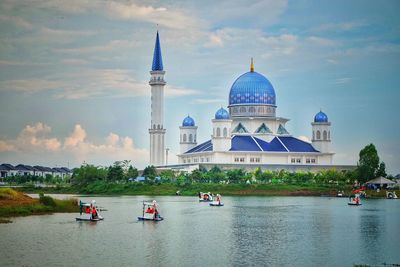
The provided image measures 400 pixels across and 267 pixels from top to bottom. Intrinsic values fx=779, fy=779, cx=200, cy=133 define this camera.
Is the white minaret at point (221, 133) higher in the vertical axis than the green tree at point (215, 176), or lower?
higher

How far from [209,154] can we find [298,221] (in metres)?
73.9

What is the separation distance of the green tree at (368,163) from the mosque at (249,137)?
74.8 feet

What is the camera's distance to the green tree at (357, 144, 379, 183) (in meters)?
115

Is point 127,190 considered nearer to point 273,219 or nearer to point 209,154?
point 209,154

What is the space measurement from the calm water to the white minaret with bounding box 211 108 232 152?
63422 millimetres

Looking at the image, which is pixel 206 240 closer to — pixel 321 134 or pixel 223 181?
pixel 223 181

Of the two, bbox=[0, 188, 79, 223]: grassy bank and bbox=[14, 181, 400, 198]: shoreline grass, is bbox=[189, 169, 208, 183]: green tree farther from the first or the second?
bbox=[0, 188, 79, 223]: grassy bank

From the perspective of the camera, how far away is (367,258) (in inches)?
1646

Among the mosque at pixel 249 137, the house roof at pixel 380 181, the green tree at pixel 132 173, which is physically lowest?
the house roof at pixel 380 181

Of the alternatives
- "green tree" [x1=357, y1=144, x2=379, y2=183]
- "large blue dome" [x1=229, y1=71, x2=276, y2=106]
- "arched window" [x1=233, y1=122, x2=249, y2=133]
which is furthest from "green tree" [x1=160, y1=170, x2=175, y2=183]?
"green tree" [x1=357, y1=144, x2=379, y2=183]

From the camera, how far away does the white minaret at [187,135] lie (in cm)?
15100

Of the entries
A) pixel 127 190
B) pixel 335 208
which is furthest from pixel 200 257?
pixel 127 190

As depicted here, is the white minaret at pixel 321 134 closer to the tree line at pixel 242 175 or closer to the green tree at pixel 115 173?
the tree line at pixel 242 175

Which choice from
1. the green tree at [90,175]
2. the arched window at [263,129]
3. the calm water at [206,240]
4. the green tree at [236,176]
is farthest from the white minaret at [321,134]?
the calm water at [206,240]
